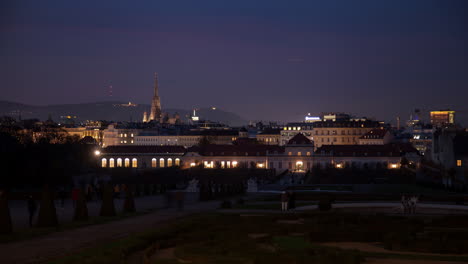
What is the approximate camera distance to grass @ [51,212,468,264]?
2042 cm

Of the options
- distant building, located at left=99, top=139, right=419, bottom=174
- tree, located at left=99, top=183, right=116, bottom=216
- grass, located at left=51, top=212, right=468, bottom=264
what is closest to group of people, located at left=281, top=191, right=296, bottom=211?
grass, located at left=51, top=212, right=468, bottom=264

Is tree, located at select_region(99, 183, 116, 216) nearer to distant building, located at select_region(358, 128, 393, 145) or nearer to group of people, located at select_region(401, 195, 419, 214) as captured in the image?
group of people, located at select_region(401, 195, 419, 214)

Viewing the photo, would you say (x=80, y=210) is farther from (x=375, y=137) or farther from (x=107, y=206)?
(x=375, y=137)

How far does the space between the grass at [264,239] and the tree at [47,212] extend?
4.63 metres

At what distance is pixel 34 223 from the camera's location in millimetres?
31125

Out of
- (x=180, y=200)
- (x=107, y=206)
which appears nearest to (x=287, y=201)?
(x=180, y=200)

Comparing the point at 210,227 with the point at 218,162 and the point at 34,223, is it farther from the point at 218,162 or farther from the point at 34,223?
the point at 218,162

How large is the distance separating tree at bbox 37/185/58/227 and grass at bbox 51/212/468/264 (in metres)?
4.63

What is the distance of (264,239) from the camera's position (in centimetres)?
2439

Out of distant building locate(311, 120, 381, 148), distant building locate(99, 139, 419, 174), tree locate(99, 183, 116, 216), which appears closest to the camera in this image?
tree locate(99, 183, 116, 216)

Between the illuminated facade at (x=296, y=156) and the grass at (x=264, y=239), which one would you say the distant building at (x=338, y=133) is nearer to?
the illuminated facade at (x=296, y=156)

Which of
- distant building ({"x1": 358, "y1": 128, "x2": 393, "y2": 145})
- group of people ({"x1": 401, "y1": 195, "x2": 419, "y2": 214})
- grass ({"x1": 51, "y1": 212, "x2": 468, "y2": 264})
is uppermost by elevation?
distant building ({"x1": 358, "y1": 128, "x2": 393, "y2": 145})

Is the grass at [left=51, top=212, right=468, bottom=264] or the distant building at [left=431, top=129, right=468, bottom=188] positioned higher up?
the distant building at [left=431, top=129, right=468, bottom=188]

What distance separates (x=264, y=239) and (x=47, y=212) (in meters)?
9.89
